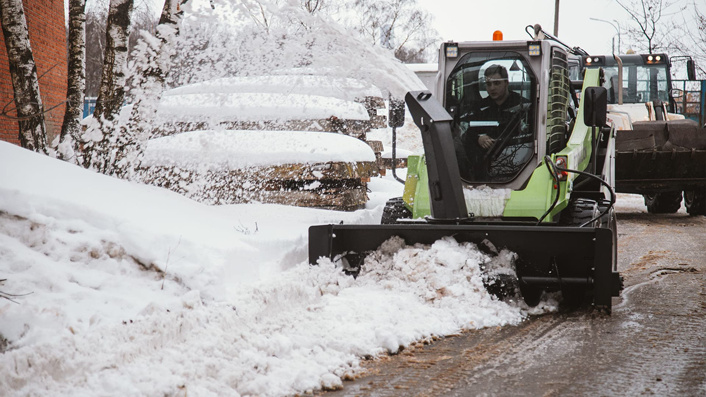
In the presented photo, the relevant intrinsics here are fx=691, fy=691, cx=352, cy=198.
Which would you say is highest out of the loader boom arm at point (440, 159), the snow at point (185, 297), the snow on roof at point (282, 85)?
the snow on roof at point (282, 85)

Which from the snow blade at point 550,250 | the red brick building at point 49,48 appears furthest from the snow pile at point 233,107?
the red brick building at point 49,48

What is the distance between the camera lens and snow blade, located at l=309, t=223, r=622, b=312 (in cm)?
493

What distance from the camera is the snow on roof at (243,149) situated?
9281 mm

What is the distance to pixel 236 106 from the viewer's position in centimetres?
978

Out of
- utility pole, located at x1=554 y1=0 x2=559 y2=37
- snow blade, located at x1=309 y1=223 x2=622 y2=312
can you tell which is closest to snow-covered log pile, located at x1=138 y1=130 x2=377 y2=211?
snow blade, located at x1=309 y1=223 x2=622 y2=312

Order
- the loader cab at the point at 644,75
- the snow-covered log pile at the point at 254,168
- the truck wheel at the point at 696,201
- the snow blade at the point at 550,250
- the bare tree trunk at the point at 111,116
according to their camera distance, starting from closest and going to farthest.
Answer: the snow blade at the point at 550,250 → the bare tree trunk at the point at 111,116 → the snow-covered log pile at the point at 254,168 → the truck wheel at the point at 696,201 → the loader cab at the point at 644,75

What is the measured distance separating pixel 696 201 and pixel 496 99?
8540 millimetres

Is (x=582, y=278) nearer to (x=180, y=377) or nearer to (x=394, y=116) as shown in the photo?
(x=394, y=116)

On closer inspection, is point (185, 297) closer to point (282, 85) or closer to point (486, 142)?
point (486, 142)

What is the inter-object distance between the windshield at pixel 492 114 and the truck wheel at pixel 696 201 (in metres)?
8.13

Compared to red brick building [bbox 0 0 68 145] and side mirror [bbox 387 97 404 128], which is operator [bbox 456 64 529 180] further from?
red brick building [bbox 0 0 68 145]

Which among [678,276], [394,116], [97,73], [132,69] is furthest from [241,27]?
[97,73]

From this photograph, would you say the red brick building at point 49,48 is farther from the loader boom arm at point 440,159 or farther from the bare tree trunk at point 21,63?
the loader boom arm at point 440,159

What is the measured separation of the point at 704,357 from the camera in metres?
4.00
